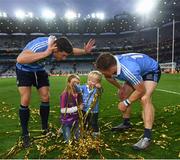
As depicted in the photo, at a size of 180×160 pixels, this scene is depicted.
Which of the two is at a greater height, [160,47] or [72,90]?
[160,47]

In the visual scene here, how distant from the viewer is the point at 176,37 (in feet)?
244

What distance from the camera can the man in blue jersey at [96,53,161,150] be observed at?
608 cm

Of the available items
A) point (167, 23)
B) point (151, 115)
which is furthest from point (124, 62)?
point (167, 23)

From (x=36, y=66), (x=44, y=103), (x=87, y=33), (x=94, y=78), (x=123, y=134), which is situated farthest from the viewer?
(x=87, y=33)

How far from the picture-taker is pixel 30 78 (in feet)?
24.1

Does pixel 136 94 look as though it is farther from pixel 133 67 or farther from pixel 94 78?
pixel 94 78

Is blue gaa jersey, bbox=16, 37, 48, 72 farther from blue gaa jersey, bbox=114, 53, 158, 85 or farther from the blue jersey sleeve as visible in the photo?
the blue jersey sleeve

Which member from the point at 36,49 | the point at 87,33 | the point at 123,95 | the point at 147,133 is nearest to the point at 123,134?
the point at 123,95

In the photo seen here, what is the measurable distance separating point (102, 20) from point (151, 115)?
8738 centimetres

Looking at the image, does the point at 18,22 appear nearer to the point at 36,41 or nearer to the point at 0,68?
the point at 0,68

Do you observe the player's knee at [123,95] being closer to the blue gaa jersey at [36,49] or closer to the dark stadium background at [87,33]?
the blue gaa jersey at [36,49]

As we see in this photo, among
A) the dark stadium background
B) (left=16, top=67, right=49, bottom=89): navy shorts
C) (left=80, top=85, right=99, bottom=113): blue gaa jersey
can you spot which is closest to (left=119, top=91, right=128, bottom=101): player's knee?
(left=80, top=85, right=99, bottom=113): blue gaa jersey

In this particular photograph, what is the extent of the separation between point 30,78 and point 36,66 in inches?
11.4

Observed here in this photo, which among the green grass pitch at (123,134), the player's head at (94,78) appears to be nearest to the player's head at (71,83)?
the player's head at (94,78)
